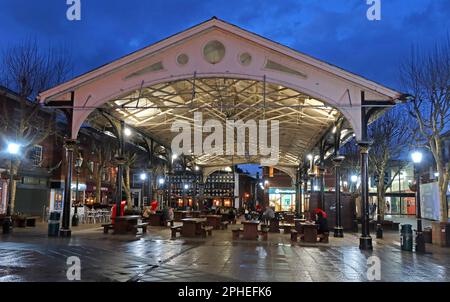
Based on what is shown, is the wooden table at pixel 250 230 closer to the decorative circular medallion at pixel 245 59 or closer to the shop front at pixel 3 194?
the decorative circular medallion at pixel 245 59

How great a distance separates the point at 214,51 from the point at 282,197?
116 ft

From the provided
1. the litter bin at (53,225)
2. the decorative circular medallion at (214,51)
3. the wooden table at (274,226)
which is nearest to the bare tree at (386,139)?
the wooden table at (274,226)

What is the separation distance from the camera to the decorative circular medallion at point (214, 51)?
1466 cm

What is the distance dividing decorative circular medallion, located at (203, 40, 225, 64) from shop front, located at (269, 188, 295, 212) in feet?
115

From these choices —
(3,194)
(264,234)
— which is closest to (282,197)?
(3,194)

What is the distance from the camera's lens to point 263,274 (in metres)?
8.52

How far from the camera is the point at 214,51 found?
1483cm

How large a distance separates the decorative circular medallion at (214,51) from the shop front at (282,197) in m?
35.0

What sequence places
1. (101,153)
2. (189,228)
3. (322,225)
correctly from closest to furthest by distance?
(322,225)
(189,228)
(101,153)

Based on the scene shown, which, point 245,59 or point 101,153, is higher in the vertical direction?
point 245,59

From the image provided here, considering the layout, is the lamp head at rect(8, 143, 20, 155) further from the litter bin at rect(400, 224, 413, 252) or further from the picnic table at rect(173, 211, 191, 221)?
the litter bin at rect(400, 224, 413, 252)

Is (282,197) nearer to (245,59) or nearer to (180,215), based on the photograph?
(180,215)

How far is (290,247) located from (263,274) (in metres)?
5.46

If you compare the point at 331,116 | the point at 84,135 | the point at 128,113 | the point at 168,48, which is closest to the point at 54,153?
the point at 84,135
